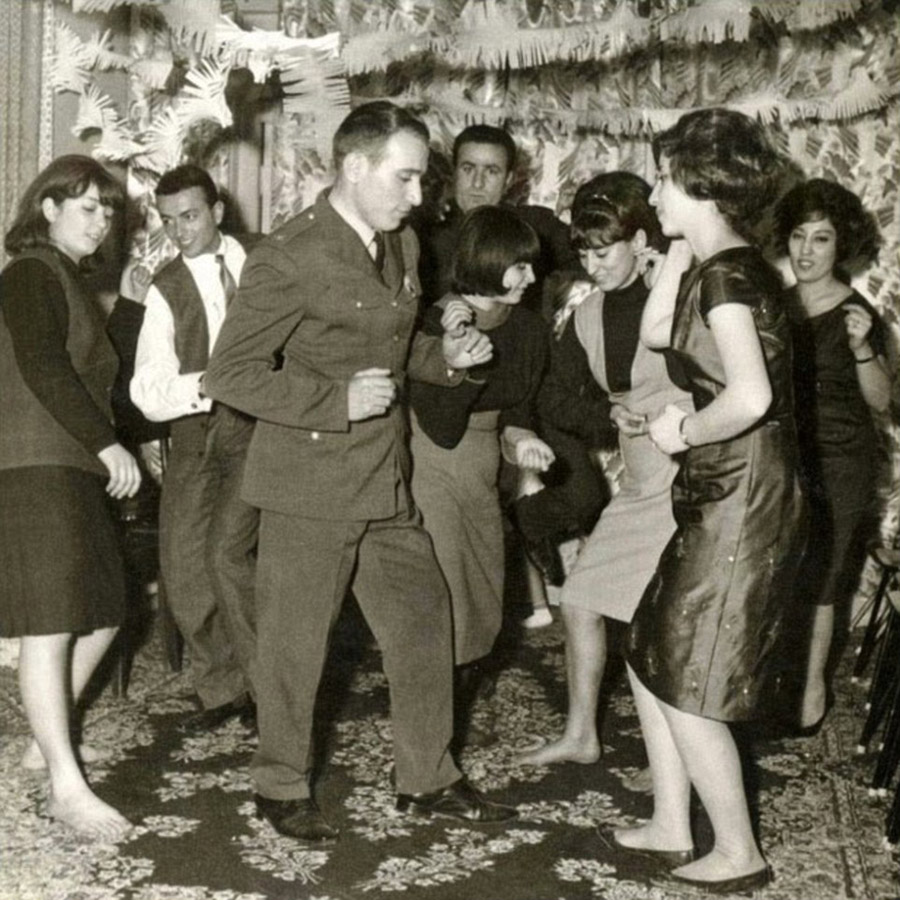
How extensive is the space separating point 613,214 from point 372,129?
2.34 feet

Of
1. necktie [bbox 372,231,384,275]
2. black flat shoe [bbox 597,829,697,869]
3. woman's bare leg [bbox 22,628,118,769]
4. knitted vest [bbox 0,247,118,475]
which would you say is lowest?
black flat shoe [bbox 597,829,697,869]

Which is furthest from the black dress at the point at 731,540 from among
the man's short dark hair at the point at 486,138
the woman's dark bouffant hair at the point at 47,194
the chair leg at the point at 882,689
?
the man's short dark hair at the point at 486,138

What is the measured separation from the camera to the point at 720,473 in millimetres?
2771

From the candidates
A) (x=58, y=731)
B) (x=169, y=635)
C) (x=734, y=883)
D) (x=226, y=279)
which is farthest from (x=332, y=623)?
(x=169, y=635)

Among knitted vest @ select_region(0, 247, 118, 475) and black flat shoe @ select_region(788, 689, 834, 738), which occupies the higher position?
knitted vest @ select_region(0, 247, 118, 475)

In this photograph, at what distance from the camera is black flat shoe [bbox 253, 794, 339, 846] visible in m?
3.15

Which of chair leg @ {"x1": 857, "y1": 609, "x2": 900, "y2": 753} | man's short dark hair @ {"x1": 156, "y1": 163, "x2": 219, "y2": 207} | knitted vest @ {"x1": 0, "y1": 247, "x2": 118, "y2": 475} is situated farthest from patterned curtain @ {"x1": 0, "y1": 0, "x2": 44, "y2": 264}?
chair leg @ {"x1": 857, "y1": 609, "x2": 900, "y2": 753}

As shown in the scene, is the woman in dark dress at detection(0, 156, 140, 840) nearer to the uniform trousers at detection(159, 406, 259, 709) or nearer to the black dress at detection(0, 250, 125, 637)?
the black dress at detection(0, 250, 125, 637)

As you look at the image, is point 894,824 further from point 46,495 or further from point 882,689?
point 46,495

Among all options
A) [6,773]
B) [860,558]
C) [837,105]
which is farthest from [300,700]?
[860,558]

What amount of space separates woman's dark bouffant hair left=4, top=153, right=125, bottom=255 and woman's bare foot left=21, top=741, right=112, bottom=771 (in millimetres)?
1231

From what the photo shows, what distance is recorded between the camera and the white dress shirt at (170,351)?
379 centimetres

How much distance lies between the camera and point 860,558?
5535 mm

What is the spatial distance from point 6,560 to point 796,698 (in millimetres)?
2240
